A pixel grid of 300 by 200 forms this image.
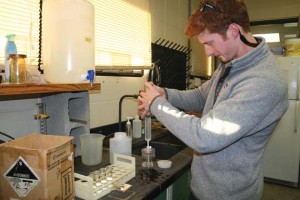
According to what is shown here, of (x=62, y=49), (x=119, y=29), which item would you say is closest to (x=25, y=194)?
(x=62, y=49)

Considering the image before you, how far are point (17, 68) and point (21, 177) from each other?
487mm

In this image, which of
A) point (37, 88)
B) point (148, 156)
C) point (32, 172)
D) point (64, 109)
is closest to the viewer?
point (32, 172)

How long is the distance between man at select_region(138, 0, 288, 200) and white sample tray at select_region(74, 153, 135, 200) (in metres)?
0.34

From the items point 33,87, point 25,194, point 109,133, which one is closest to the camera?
point 25,194

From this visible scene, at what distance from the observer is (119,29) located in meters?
2.06

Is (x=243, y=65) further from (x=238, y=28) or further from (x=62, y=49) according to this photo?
(x=62, y=49)

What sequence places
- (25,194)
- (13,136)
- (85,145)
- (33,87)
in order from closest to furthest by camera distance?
(25,194) → (33,87) → (13,136) → (85,145)

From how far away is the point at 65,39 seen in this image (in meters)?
1.25

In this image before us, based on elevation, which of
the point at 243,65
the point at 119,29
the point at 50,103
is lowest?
the point at 50,103

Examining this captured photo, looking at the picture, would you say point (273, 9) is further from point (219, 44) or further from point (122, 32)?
point (219, 44)

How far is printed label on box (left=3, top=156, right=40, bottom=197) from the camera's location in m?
0.85

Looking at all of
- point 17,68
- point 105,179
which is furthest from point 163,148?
point 17,68

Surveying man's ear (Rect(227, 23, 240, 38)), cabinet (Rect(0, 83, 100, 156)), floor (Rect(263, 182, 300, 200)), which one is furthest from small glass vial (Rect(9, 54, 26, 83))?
floor (Rect(263, 182, 300, 200))

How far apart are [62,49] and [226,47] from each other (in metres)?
0.81
